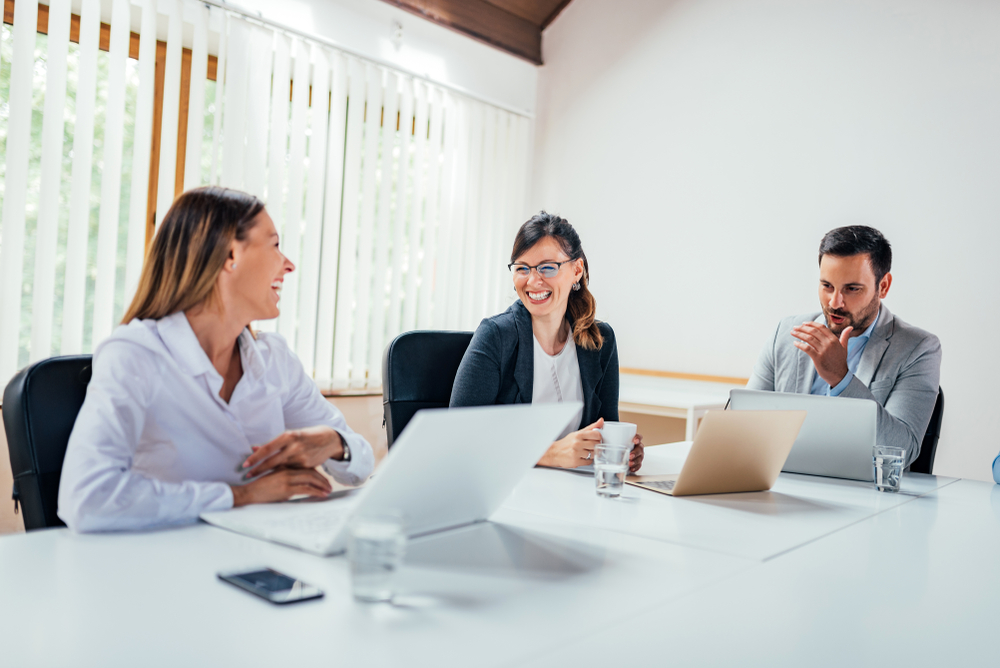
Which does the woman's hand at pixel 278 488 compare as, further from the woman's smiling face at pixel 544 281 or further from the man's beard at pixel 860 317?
the man's beard at pixel 860 317

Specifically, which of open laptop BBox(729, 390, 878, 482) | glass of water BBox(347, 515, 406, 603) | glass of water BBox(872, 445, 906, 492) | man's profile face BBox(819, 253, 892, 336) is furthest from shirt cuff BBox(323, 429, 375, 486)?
man's profile face BBox(819, 253, 892, 336)

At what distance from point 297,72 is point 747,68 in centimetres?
205

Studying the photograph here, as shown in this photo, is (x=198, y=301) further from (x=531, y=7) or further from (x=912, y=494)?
(x=531, y=7)

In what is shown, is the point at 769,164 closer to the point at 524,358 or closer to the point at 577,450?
the point at 524,358

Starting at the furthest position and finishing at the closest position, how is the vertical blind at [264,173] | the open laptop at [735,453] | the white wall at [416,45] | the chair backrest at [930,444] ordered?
the white wall at [416,45], the vertical blind at [264,173], the chair backrest at [930,444], the open laptop at [735,453]

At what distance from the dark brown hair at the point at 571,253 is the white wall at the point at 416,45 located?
1.70m

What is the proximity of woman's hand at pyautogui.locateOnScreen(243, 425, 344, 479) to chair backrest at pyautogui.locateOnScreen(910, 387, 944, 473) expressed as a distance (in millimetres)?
1538

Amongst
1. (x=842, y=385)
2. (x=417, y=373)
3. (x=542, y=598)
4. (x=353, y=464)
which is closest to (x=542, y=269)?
(x=417, y=373)

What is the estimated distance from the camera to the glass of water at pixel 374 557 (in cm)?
76

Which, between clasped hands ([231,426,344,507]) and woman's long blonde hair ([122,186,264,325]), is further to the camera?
woman's long blonde hair ([122,186,264,325])

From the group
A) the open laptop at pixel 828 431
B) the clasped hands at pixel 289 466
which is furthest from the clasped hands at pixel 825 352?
the clasped hands at pixel 289 466

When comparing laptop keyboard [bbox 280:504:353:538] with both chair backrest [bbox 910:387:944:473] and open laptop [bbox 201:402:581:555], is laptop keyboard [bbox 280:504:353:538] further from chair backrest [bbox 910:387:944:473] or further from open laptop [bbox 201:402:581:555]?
chair backrest [bbox 910:387:944:473]

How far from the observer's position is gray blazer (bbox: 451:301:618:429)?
1943 mm

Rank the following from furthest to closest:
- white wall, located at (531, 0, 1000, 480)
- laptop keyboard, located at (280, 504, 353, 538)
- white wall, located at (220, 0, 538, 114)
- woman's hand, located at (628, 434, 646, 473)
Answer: white wall, located at (220, 0, 538, 114) → white wall, located at (531, 0, 1000, 480) → woman's hand, located at (628, 434, 646, 473) → laptop keyboard, located at (280, 504, 353, 538)
